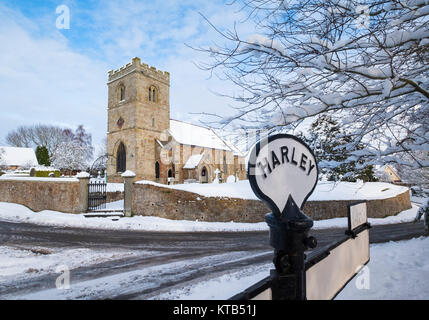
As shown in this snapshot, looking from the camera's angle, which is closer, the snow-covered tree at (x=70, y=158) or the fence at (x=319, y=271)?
the fence at (x=319, y=271)

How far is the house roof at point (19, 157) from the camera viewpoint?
4162cm

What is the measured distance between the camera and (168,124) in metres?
29.7

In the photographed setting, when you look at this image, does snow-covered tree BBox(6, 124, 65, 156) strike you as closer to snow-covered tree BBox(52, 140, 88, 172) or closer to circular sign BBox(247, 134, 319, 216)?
snow-covered tree BBox(52, 140, 88, 172)

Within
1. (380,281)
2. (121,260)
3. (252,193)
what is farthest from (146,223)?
(380,281)

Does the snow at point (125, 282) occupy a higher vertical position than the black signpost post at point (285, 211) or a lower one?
lower

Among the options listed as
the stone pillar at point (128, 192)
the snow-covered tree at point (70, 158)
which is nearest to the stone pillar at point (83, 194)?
the stone pillar at point (128, 192)

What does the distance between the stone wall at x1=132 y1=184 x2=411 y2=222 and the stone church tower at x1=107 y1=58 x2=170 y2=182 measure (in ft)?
42.7

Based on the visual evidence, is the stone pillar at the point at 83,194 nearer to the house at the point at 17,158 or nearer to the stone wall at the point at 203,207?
the stone wall at the point at 203,207

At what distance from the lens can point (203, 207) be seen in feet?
38.3

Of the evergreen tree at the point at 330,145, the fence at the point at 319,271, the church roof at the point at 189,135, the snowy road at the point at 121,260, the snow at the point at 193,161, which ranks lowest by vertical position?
the snowy road at the point at 121,260

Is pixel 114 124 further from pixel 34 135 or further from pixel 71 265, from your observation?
pixel 34 135

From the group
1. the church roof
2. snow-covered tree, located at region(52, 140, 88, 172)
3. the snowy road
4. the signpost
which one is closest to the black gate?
the snowy road

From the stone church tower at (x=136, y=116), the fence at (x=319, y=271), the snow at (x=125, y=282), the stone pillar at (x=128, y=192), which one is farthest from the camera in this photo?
the stone church tower at (x=136, y=116)

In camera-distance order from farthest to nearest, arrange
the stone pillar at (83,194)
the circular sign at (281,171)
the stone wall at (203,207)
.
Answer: the stone pillar at (83,194) → the stone wall at (203,207) → the circular sign at (281,171)
